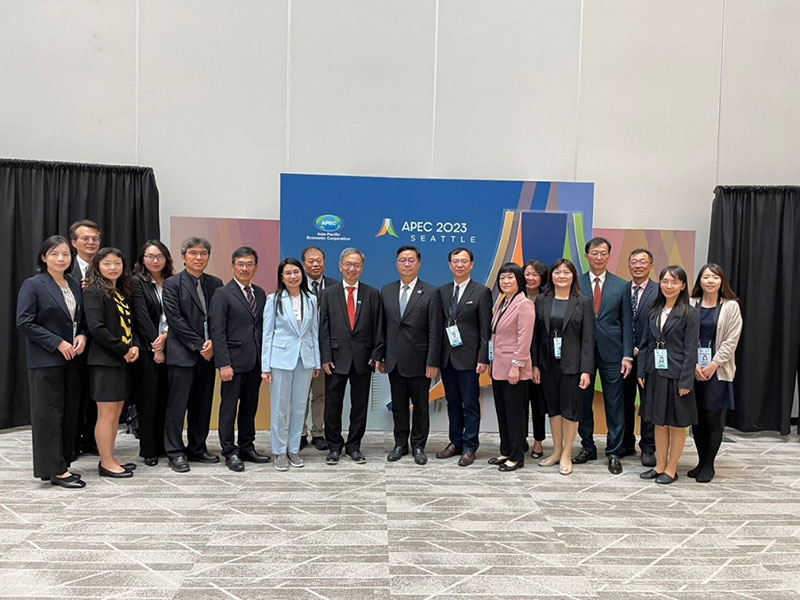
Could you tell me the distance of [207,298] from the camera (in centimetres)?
488

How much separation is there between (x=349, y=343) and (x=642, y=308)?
2294mm

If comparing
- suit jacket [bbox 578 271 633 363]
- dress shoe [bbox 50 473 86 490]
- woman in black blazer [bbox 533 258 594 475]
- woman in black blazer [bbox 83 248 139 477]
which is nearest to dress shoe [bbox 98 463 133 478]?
woman in black blazer [bbox 83 248 139 477]

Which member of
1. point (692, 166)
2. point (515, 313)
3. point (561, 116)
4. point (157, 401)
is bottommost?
point (157, 401)

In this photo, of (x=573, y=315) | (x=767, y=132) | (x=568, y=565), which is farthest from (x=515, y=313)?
(x=767, y=132)

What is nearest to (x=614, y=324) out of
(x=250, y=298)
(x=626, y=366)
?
(x=626, y=366)

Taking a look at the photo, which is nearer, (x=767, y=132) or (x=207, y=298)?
(x=207, y=298)

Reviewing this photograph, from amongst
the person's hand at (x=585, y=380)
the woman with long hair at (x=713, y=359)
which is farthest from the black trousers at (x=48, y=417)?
the woman with long hair at (x=713, y=359)

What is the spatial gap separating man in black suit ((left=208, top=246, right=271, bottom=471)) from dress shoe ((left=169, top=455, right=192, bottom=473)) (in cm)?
28

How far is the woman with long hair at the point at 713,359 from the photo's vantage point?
4.63 metres

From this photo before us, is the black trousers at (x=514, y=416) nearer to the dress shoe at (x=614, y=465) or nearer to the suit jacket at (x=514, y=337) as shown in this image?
the suit jacket at (x=514, y=337)

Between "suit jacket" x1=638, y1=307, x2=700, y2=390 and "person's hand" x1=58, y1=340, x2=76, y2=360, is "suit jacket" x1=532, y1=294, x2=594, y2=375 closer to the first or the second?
"suit jacket" x1=638, y1=307, x2=700, y2=390

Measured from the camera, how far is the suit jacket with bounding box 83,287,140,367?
171 inches

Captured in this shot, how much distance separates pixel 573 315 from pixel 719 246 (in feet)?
7.83

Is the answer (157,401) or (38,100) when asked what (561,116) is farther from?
(38,100)
